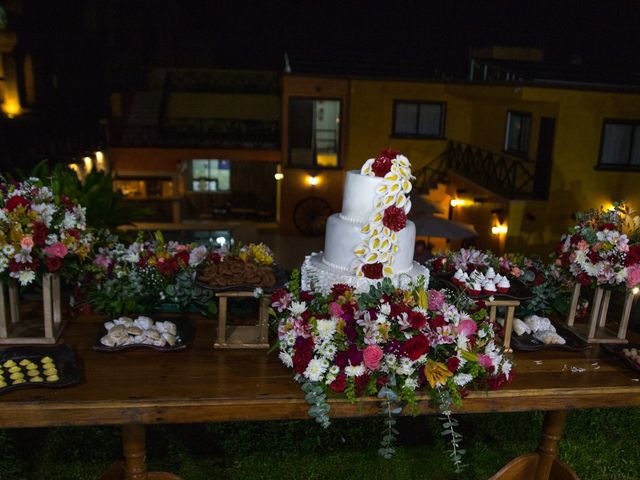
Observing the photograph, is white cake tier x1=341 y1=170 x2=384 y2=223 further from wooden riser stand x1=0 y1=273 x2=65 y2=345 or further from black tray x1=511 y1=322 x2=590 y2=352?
wooden riser stand x1=0 y1=273 x2=65 y2=345

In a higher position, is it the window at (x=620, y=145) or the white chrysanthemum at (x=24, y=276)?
the window at (x=620, y=145)

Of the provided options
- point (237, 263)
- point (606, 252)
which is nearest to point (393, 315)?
point (237, 263)

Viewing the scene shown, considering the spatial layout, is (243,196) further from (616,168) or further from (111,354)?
(111,354)

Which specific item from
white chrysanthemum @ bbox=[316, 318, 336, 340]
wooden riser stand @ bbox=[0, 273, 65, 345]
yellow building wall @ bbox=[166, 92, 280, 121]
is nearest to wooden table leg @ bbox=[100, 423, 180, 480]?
wooden riser stand @ bbox=[0, 273, 65, 345]

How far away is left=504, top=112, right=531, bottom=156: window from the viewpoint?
50.2ft

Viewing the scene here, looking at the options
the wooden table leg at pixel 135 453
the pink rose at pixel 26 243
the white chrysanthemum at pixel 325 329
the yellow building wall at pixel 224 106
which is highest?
the yellow building wall at pixel 224 106

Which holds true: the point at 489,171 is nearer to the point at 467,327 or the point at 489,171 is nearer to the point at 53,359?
the point at 467,327

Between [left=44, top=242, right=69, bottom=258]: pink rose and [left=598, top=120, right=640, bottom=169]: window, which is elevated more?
[left=598, top=120, right=640, bottom=169]: window

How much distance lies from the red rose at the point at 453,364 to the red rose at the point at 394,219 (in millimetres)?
1069

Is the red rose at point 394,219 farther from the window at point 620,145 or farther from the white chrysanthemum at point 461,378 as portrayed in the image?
the window at point 620,145

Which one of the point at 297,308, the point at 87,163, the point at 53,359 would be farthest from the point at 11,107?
the point at 297,308

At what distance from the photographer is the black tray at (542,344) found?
484 centimetres

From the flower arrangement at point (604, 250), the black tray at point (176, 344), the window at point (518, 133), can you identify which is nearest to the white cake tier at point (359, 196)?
the black tray at point (176, 344)

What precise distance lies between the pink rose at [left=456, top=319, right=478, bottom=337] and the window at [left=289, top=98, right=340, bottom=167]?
14774 millimetres
